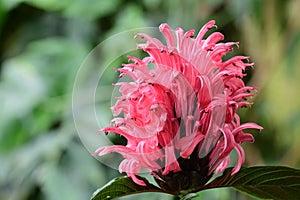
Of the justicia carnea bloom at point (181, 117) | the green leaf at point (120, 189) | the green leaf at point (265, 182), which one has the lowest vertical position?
the green leaf at point (265, 182)

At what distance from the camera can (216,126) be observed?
0.46 meters

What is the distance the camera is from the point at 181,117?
1.53 feet

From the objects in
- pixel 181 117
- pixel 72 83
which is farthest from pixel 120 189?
pixel 72 83

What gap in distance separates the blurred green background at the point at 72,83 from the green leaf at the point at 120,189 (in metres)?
0.80

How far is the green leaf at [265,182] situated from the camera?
0.48 metres

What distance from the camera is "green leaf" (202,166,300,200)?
48cm

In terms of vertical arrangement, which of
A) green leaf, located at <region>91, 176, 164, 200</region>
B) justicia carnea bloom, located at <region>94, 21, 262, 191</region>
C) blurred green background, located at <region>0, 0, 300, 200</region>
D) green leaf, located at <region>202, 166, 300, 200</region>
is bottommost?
green leaf, located at <region>202, 166, 300, 200</region>

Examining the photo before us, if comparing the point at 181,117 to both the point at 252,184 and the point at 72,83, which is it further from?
the point at 72,83

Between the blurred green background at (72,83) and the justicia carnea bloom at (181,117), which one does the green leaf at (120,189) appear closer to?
the justicia carnea bloom at (181,117)

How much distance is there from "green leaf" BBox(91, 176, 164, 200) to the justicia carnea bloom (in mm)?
11

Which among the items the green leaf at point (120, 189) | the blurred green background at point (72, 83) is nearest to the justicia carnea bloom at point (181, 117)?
the green leaf at point (120, 189)

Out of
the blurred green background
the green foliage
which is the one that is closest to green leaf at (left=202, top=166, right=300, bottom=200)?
the green foliage

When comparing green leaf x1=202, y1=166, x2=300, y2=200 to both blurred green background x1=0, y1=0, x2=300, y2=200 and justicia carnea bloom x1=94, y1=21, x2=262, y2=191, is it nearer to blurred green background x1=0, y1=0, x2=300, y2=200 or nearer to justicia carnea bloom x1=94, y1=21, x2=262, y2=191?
Result: justicia carnea bloom x1=94, y1=21, x2=262, y2=191

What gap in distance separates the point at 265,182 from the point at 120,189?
0.13 metres
